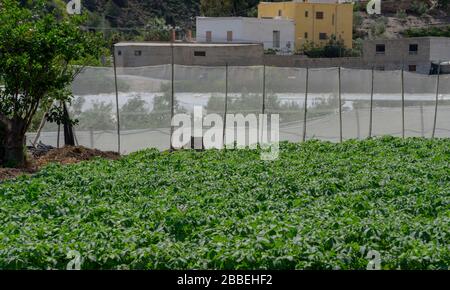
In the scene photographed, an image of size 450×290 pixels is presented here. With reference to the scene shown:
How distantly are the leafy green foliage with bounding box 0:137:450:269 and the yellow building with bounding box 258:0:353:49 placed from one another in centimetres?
4831

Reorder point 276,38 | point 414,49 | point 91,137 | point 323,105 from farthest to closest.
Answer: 1. point 276,38
2. point 414,49
3. point 323,105
4. point 91,137

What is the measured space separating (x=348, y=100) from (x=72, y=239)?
1322 centimetres

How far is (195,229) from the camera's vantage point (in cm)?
988

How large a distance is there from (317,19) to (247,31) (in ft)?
35.7

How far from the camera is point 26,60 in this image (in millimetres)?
15898

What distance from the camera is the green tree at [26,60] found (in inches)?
640

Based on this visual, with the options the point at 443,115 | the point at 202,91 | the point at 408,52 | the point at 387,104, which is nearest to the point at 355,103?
the point at 387,104

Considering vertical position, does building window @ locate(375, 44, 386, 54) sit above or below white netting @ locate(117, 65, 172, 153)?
above

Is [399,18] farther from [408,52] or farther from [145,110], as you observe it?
[145,110]

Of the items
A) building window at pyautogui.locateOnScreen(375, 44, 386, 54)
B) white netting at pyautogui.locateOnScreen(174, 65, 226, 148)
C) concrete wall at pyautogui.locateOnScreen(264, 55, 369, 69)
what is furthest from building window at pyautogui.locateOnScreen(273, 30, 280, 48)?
white netting at pyautogui.locateOnScreen(174, 65, 226, 148)

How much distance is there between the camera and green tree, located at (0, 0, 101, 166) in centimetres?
1627

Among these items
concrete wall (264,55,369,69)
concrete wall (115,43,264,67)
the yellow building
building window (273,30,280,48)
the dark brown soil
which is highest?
the yellow building

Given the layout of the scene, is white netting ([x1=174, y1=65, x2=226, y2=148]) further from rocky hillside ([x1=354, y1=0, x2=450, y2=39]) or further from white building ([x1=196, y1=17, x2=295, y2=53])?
rocky hillside ([x1=354, y1=0, x2=450, y2=39])
